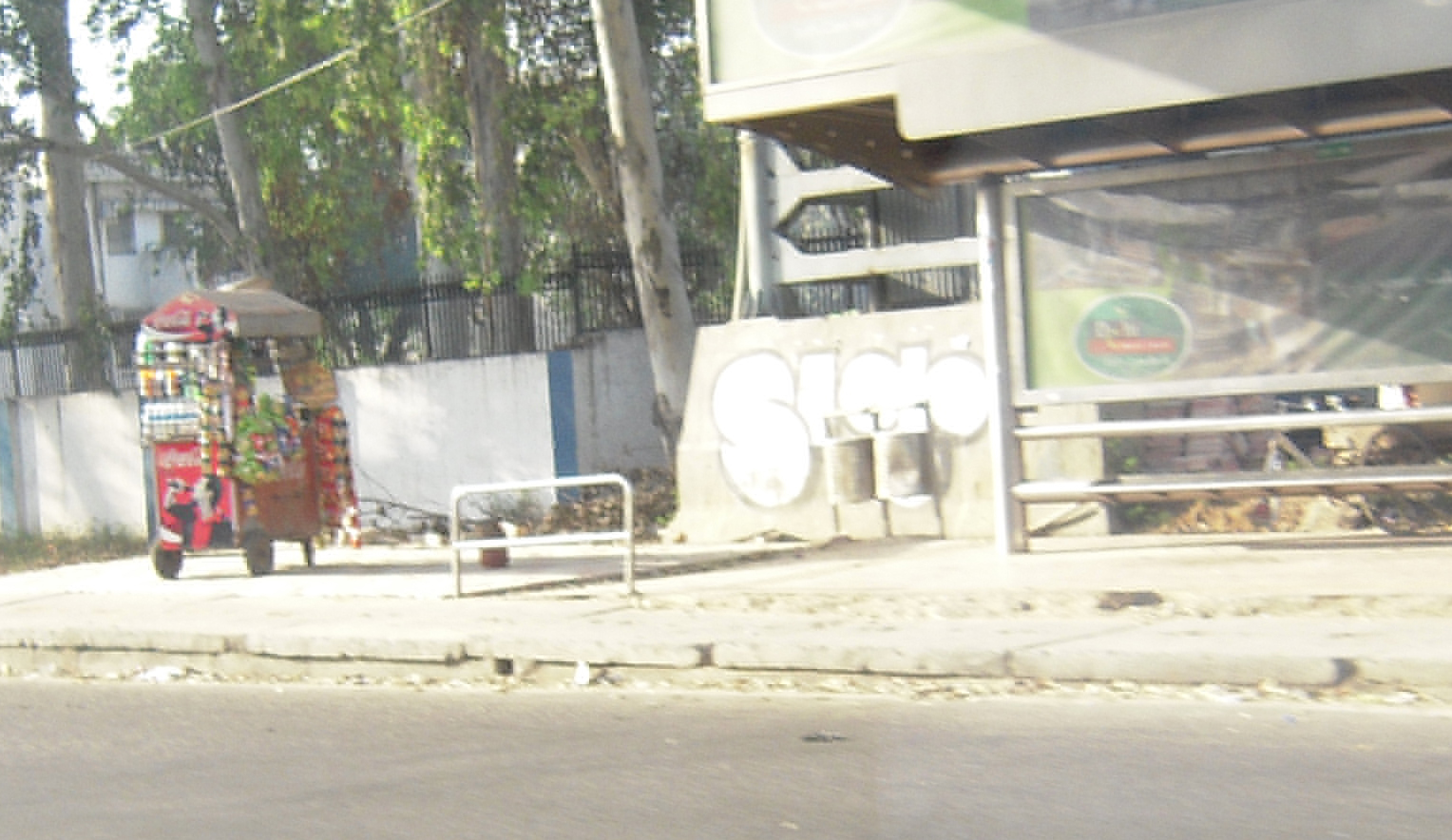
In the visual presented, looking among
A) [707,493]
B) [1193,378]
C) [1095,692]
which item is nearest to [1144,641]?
[1095,692]

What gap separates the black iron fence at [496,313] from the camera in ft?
61.6

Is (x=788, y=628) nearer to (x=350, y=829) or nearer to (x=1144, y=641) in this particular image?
(x=1144, y=641)

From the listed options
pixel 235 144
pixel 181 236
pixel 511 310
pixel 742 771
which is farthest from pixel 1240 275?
pixel 181 236

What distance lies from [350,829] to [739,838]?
145cm

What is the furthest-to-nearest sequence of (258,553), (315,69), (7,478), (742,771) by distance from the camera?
(7,478) < (315,69) < (258,553) < (742,771)

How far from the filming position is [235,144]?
2220 cm

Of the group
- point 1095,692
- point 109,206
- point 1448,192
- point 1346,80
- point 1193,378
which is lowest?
→ point 1095,692

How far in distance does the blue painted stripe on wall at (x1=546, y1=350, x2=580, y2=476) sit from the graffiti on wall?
13.8ft

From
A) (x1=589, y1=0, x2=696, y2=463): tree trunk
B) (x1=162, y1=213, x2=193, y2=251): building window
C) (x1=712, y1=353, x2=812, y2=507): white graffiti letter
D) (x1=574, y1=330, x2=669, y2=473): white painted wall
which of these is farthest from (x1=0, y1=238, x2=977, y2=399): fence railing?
(x1=162, y1=213, x2=193, y2=251): building window

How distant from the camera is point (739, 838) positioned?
18.7 ft

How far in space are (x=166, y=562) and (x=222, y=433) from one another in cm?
146

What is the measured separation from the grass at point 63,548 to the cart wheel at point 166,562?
585 cm

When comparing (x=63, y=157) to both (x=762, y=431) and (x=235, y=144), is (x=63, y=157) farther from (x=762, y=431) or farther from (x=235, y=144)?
(x=762, y=431)

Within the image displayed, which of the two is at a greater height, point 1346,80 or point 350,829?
point 1346,80
